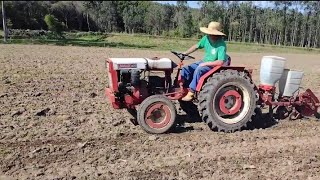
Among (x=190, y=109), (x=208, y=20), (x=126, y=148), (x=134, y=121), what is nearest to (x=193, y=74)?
(x=190, y=109)

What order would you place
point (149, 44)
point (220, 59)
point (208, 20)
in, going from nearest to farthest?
1. point (220, 59)
2. point (149, 44)
3. point (208, 20)

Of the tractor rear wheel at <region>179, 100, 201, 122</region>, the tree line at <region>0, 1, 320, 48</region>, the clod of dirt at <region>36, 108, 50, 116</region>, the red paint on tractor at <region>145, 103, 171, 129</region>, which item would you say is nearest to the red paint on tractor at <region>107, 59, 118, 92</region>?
the red paint on tractor at <region>145, 103, 171, 129</region>

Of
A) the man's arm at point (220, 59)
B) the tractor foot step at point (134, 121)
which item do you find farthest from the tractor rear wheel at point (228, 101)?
the tractor foot step at point (134, 121)

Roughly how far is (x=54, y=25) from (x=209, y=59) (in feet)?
123

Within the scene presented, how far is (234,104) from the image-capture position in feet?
20.0

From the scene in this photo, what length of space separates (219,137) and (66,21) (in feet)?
154

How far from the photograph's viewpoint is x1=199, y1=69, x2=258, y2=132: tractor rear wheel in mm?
5777

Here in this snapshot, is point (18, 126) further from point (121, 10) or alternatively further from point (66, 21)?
point (121, 10)

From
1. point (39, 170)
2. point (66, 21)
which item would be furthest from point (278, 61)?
point (66, 21)

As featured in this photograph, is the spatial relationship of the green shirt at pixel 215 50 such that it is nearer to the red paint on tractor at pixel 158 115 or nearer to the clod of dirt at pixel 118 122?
the red paint on tractor at pixel 158 115

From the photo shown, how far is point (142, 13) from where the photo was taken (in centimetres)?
6962

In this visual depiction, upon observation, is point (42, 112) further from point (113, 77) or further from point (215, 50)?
point (215, 50)

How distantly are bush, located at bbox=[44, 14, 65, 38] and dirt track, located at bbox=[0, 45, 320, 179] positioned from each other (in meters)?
31.9

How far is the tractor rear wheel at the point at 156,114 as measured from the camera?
5594 millimetres
